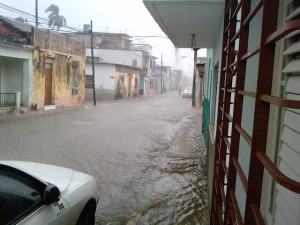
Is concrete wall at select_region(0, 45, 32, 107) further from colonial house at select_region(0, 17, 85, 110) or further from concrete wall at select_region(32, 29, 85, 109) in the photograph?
concrete wall at select_region(32, 29, 85, 109)

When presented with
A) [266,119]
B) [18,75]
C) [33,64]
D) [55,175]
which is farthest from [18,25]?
[266,119]

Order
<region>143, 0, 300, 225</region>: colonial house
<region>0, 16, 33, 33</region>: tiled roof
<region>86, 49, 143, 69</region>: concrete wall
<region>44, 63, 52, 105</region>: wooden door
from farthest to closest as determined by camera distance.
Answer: <region>86, 49, 143, 69</region>: concrete wall → <region>44, 63, 52, 105</region>: wooden door → <region>0, 16, 33, 33</region>: tiled roof → <region>143, 0, 300, 225</region>: colonial house

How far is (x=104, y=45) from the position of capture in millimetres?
48844

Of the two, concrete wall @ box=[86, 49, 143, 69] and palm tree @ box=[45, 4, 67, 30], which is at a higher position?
palm tree @ box=[45, 4, 67, 30]

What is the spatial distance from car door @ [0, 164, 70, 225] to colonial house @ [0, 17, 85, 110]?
13897mm

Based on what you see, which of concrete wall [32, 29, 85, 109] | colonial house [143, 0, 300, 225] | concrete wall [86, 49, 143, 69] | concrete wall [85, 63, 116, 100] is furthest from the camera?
concrete wall [86, 49, 143, 69]

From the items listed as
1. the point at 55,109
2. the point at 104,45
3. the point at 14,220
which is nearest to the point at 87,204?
the point at 14,220

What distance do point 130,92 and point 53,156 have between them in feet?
96.6

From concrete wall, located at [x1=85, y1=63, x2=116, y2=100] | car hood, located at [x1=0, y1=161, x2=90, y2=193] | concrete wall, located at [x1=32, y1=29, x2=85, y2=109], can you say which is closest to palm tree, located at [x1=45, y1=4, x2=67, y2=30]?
concrete wall, located at [x1=85, y1=63, x2=116, y2=100]

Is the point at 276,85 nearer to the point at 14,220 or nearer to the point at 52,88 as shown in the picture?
the point at 14,220

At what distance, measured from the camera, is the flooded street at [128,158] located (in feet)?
17.8

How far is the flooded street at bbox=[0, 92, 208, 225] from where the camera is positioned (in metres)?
5.43

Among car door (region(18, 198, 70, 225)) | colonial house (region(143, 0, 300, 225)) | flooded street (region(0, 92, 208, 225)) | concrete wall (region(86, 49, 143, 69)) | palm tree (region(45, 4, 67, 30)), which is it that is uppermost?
palm tree (region(45, 4, 67, 30))

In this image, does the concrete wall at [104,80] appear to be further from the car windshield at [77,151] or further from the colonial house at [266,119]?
the colonial house at [266,119]
